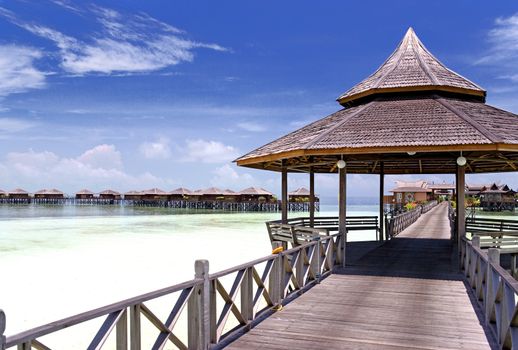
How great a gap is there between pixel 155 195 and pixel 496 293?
6415 centimetres

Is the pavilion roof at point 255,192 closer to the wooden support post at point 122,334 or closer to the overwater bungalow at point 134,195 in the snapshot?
the overwater bungalow at point 134,195

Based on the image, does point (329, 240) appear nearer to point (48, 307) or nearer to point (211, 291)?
point (211, 291)

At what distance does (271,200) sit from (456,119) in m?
47.9

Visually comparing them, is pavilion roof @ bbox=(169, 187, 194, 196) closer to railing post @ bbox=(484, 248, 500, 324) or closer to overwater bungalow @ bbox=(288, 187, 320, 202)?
overwater bungalow @ bbox=(288, 187, 320, 202)

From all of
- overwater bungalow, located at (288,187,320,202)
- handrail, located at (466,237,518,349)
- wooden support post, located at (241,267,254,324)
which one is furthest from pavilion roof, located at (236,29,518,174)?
overwater bungalow, located at (288,187,320,202)

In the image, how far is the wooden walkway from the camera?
16.6 feet

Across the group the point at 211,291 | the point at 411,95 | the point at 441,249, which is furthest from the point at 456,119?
the point at 211,291

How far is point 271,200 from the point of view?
5753cm

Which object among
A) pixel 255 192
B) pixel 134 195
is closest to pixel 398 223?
pixel 255 192

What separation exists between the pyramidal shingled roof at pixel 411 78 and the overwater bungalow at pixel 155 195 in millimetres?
52154

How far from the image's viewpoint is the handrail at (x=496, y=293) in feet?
14.6

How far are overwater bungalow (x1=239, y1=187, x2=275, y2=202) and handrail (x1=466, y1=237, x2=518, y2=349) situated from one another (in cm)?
4578

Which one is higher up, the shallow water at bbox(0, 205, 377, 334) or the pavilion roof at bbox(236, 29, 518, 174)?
the pavilion roof at bbox(236, 29, 518, 174)

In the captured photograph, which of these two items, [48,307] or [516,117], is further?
[516,117]
